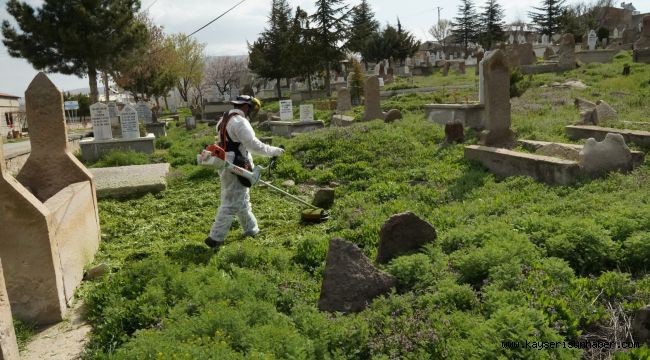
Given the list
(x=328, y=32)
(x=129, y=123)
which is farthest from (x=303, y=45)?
(x=129, y=123)

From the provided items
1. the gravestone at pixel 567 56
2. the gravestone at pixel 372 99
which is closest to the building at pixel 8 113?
the gravestone at pixel 372 99

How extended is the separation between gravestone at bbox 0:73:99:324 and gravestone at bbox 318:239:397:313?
272 centimetres

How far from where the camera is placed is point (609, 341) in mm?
3514

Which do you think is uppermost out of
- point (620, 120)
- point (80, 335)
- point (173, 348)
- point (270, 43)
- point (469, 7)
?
point (469, 7)

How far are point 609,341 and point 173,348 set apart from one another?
3.02m

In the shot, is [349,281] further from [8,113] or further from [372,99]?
[8,113]

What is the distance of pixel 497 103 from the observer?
34.4 ft

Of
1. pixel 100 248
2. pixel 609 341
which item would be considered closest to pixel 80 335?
pixel 100 248

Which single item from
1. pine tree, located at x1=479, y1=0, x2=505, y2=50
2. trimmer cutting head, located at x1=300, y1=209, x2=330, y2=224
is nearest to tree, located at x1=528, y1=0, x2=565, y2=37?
pine tree, located at x1=479, y1=0, x2=505, y2=50

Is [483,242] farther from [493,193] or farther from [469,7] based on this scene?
[469,7]

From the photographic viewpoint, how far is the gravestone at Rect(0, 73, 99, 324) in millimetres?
4973

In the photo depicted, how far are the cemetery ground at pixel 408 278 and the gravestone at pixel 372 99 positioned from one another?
28.5 ft

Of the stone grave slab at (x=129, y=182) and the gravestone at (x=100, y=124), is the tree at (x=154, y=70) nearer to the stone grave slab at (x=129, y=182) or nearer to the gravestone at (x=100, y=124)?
the gravestone at (x=100, y=124)

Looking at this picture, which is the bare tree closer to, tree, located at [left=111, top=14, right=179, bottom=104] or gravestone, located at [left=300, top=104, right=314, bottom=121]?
tree, located at [left=111, top=14, right=179, bottom=104]
